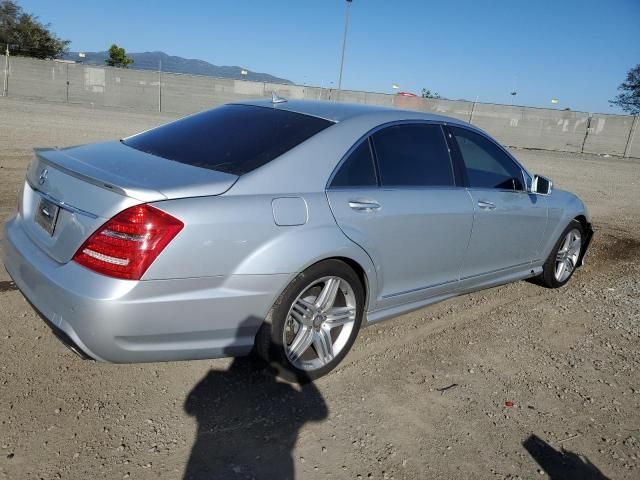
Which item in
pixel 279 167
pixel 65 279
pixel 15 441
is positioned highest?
pixel 279 167

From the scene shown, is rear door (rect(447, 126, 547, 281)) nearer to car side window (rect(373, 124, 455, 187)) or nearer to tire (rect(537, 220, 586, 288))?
car side window (rect(373, 124, 455, 187))

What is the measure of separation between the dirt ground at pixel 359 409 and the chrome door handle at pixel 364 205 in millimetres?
1033

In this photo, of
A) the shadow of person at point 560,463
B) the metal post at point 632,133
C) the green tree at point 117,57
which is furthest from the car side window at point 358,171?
the green tree at point 117,57

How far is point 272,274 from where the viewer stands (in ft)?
9.06

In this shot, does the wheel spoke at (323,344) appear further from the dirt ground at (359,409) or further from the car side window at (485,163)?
the car side window at (485,163)

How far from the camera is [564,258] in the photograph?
5383 mm

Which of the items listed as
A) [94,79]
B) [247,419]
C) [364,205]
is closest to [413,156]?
[364,205]

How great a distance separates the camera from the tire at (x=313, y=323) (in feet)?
9.56

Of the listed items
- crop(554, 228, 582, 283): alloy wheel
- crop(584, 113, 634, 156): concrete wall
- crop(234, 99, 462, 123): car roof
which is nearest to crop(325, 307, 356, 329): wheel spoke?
crop(234, 99, 462, 123): car roof

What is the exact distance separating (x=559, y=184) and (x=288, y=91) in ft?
85.1

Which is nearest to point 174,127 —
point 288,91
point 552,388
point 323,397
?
point 323,397

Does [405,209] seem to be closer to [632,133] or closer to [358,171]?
[358,171]

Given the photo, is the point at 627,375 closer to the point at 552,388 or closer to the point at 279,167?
the point at 552,388

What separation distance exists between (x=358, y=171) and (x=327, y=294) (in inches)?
30.4
